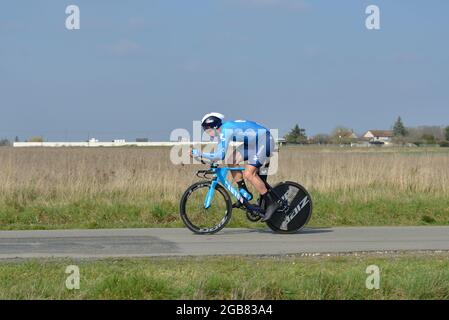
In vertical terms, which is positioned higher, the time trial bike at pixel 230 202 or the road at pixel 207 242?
the time trial bike at pixel 230 202

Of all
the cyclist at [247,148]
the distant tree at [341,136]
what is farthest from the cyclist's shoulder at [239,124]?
the distant tree at [341,136]

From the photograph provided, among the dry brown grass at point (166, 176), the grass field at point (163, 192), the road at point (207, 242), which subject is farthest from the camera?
the dry brown grass at point (166, 176)

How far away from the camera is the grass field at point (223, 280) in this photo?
679 cm

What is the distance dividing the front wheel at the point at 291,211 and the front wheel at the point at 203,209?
2.59 ft

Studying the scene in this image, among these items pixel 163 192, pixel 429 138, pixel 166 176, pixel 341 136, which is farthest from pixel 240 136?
pixel 429 138

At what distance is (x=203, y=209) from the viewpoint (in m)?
11.4

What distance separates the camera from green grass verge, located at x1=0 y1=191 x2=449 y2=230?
13.1 meters

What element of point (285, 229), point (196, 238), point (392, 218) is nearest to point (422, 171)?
point (392, 218)

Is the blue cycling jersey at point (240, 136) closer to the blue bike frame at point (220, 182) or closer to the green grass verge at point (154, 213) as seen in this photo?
the blue bike frame at point (220, 182)

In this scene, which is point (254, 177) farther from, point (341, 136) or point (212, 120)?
point (341, 136)

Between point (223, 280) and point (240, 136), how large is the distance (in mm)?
4180

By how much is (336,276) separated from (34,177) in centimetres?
1159

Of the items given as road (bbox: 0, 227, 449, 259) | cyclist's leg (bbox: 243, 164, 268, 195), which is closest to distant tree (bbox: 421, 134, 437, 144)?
road (bbox: 0, 227, 449, 259)
